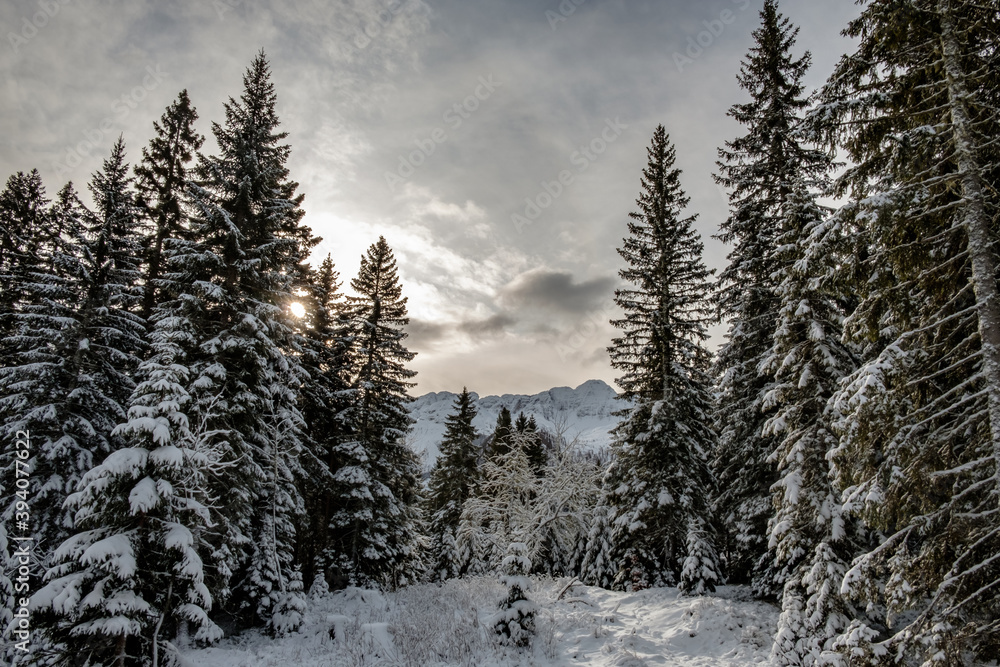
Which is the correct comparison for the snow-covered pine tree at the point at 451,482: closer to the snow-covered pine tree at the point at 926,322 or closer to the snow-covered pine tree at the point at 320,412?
the snow-covered pine tree at the point at 320,412

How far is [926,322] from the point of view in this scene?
271 inches

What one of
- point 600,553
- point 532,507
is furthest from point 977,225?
point 532,507

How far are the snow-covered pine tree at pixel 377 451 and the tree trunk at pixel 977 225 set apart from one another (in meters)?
19.7

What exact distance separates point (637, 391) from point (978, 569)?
45.1 feet

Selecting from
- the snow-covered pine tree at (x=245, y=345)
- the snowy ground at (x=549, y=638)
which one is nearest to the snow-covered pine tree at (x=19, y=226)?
the snow-covered pine tree at (x=245, y=345)

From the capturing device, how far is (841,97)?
25.6 feet

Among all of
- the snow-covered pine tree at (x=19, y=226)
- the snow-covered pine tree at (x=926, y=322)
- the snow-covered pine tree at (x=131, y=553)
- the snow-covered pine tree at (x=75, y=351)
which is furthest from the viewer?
the snow-covered pine tree at (x=19, y=226)

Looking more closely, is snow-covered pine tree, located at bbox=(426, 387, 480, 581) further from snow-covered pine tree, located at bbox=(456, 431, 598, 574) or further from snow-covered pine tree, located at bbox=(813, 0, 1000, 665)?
snow-covered pine tree, located at bbox=(813, 0, 1000, 665)

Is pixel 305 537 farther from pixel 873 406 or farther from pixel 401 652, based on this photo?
pixel 873 406

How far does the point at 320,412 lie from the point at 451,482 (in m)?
16.3

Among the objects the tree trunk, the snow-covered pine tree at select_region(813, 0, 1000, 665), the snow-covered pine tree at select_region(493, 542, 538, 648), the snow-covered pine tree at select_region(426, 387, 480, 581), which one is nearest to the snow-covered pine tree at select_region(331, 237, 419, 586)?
Answer: the snow-covered pine tree at select_region(426, 387, 480, 581)

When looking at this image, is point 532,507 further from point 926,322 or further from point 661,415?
point 926,322

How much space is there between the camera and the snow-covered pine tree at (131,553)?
7988 millimetres

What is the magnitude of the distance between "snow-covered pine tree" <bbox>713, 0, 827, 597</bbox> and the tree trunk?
7.34m
